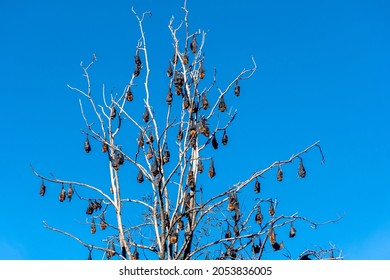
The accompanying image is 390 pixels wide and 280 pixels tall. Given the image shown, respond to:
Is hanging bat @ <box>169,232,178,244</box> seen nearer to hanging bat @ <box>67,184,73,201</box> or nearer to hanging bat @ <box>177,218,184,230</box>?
hanging bat @ <box>177,218,184,230</box>

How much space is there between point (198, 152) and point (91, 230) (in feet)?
4.78

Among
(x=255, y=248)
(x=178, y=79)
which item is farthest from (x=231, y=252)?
(x=178, y=79)

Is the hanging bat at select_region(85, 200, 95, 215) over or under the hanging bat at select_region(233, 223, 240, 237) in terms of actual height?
over

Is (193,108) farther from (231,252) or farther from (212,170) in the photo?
(231,252)

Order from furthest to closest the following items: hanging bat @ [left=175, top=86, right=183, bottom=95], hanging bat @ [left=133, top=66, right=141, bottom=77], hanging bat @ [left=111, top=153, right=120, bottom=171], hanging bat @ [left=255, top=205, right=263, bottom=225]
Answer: hanging bat @ [left=133, top=66, right=141, bottom=77]
hanging bat @ [left=175, top=86, right=183, bottom=95]
hanging bat @ [left=255, top=205, right=263, bottom=225]
hanging bat @ [left=111, top=153, right=120, bottom=171]

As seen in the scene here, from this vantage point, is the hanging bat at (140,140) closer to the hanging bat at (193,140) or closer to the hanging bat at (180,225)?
the hanging bat at (193,140)

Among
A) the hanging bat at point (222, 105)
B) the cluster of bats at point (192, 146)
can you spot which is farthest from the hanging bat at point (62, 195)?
the hanging bat at point (222, 105)

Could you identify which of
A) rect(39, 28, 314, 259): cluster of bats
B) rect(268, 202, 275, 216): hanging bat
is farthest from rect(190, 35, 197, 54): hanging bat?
rect(268, 202, 275, 216): hanging bat

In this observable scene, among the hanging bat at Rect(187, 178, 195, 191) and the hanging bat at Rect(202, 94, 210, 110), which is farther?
the hanging bat at Rect(202, 94, 210, 110)

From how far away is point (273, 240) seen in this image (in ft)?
26.1

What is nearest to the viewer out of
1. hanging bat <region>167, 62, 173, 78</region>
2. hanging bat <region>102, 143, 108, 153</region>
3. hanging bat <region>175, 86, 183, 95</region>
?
hanging bat <region>102, 143, 108, 153</region>

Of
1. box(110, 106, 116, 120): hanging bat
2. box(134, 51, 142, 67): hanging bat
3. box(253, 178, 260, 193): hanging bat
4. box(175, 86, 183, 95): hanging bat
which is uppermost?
box(134, 51, 142, 67): hanging bat
